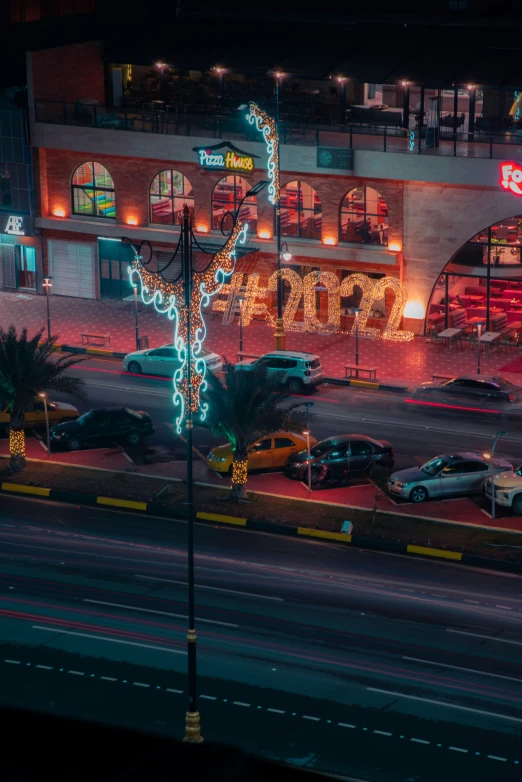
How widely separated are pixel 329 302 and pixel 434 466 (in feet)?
70.0

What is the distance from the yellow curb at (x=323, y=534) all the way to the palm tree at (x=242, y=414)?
324cm

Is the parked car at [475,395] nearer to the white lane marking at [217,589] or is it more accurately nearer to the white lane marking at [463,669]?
the white lane marking at [217,589]

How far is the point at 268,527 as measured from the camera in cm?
3912

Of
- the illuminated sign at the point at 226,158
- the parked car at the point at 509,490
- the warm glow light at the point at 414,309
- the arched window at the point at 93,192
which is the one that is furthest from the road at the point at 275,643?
the arched window at the point at 93,192

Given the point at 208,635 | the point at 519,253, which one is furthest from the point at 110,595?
the point at 519,253

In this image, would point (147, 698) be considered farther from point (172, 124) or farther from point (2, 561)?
point (172, 124)

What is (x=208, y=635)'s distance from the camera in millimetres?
30797

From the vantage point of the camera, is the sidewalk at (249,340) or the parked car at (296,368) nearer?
the parked car at (296,368)

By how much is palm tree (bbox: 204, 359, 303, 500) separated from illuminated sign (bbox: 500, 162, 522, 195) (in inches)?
822

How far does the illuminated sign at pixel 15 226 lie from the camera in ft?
222

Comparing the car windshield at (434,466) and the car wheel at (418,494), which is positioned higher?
the car windshield at (434,466)

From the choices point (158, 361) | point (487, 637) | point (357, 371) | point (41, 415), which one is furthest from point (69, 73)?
point (487, 637)

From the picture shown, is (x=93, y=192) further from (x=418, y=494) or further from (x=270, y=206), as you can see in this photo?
(x=418, y=494)

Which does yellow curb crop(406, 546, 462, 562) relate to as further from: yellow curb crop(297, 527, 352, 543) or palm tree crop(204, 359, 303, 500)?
palm tree crop(204, 359, 303, 500)
